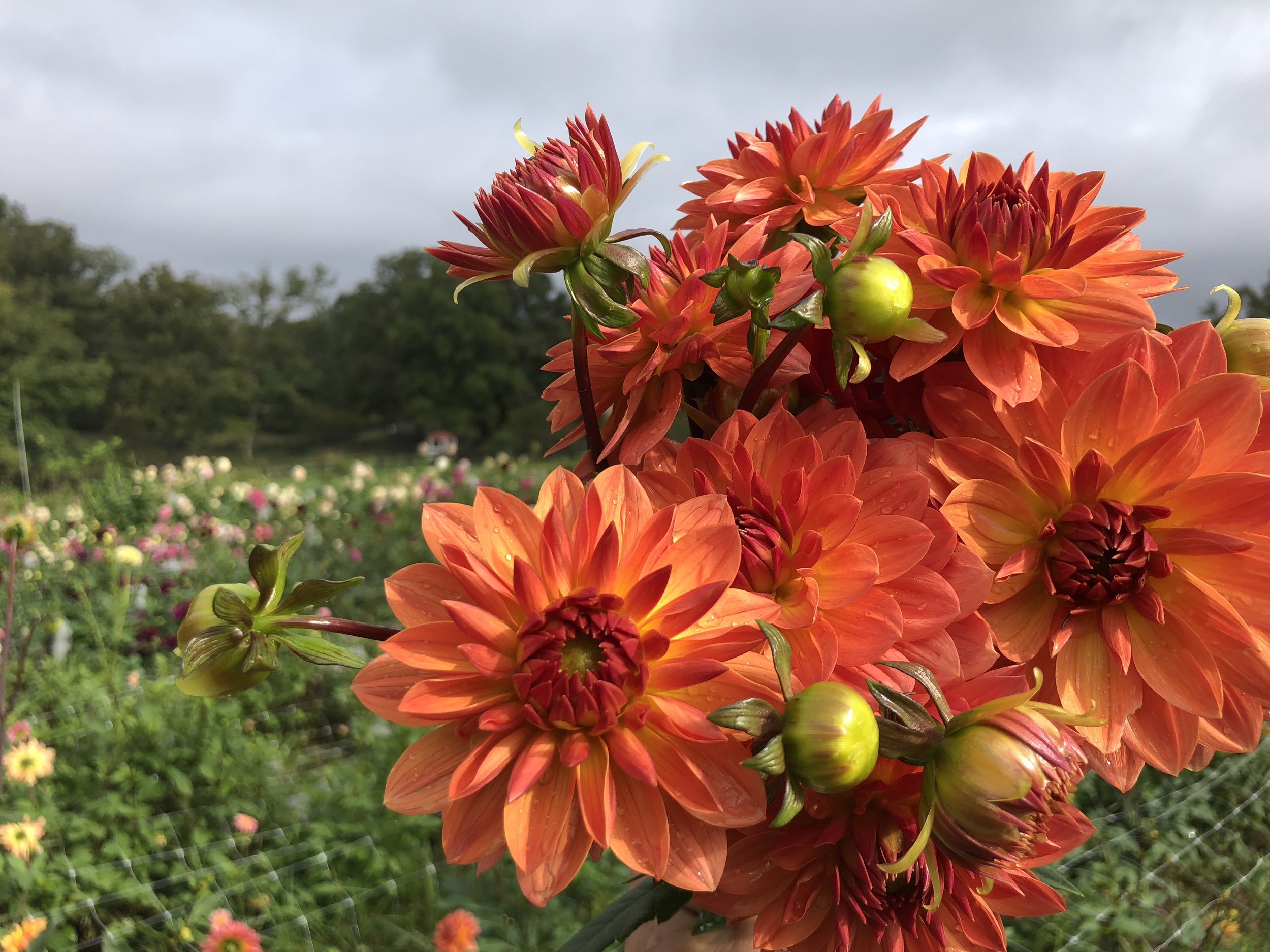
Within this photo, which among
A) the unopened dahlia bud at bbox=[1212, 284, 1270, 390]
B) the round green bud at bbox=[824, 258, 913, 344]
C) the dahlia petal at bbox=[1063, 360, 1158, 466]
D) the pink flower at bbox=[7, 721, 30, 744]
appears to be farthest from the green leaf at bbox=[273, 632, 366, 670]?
the pink flower at bbox=[7, 721, 30, 744]

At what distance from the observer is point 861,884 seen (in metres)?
0.43

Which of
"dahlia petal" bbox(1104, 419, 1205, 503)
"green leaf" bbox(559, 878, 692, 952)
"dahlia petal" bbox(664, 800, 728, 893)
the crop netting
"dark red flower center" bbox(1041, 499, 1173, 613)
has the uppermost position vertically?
"dahlia petal" bbox(1104, 419, 1205, 503)

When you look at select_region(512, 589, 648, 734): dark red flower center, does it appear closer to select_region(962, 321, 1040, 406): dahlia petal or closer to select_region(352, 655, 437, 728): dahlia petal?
select_region(352, 655, 437, 728): dahlia petal

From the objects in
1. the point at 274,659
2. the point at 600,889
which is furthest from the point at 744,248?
the point at 600,889

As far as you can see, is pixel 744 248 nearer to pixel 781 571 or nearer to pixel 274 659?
pixel 781 571

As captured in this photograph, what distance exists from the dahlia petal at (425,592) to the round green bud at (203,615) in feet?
0.42

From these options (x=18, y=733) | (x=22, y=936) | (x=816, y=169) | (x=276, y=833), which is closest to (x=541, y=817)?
(x=816, y=169)

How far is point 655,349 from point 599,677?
0.24 m

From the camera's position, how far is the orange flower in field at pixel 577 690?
0.38 metres

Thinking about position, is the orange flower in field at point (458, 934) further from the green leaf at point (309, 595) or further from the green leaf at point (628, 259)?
the green leaf at point (628, 259)

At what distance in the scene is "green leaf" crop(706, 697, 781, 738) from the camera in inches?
14.1

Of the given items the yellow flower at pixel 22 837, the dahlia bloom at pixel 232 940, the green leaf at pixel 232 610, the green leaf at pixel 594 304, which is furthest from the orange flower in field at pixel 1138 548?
the yellow flower at pixel 22 837

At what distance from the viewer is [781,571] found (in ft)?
1.50

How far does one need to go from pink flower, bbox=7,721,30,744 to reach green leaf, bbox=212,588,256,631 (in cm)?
229
